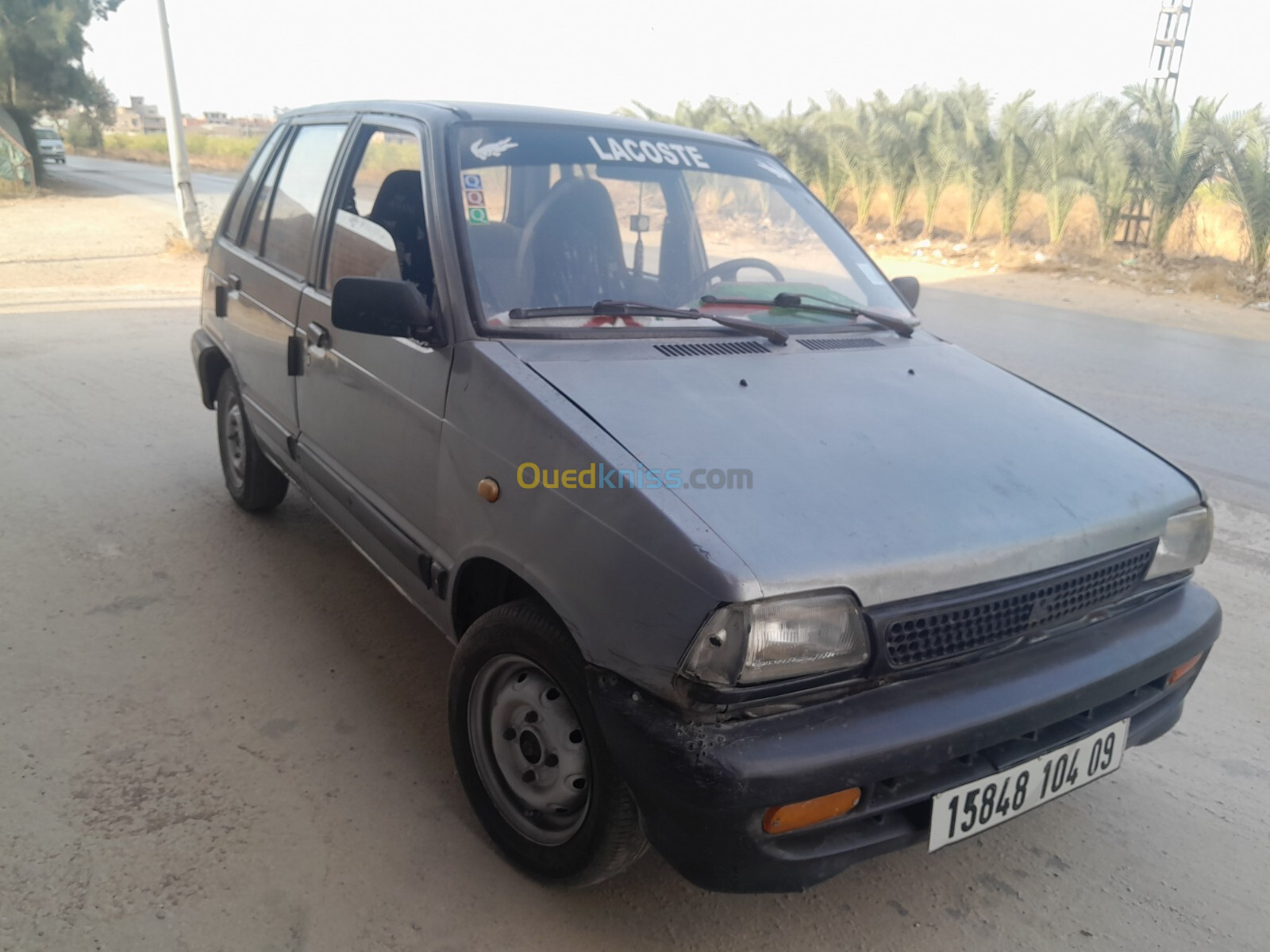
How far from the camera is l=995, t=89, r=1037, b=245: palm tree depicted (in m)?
18.7

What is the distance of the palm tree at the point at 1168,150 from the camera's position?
51.0 ft

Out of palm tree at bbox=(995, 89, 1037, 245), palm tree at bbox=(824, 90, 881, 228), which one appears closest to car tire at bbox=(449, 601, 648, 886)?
palm tree at bbox=(995, 89, 1037, 245)

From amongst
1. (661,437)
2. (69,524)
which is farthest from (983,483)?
(69,524)

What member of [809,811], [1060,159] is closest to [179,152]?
[809,811]

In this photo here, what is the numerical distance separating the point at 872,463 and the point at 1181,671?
1.04 meters

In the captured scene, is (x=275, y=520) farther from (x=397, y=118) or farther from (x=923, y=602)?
(x=923, y=602)

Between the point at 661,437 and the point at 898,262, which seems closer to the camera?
the point at 661,437

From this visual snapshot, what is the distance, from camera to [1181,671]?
2.45 m

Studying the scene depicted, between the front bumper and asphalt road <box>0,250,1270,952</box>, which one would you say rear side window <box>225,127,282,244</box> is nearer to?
asphalt road <box>0,250,1270,952</box>

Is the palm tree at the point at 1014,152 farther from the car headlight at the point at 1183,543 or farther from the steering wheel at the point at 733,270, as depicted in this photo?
the car headlight at the point at 1183,543

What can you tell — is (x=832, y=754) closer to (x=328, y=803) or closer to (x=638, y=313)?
(x=638, y=313)

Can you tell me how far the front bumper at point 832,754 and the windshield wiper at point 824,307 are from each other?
1.34 metres

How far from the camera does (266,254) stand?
391cm

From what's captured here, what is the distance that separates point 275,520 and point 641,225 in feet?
8.22
